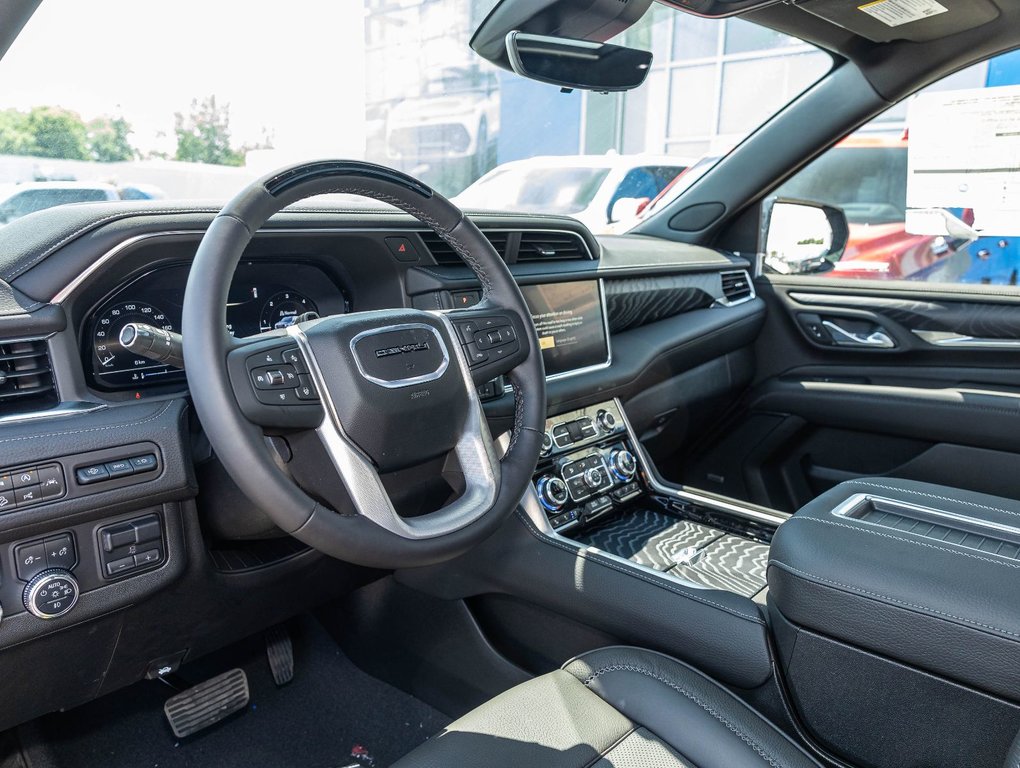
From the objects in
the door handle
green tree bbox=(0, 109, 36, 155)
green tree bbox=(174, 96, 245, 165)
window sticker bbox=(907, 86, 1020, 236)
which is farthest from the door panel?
green tree bbox=(0, 109, 36, 155)

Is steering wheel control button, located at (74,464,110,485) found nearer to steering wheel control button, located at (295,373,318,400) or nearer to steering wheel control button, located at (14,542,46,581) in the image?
steering wheel control button, located at (14,542,46,581)

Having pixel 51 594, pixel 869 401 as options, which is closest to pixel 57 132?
pixel 51 594

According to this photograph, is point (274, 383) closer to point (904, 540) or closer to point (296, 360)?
point (296, 360)

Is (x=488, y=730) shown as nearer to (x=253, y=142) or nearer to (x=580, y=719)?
(x=580, y=719)

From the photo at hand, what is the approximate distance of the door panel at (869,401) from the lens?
244 centimetres

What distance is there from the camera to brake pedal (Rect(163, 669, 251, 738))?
1912mm

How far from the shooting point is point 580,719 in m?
1.15

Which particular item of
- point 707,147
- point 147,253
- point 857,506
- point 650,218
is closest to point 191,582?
point 147,253

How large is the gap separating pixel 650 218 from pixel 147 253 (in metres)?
2.03

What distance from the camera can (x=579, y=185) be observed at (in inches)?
102

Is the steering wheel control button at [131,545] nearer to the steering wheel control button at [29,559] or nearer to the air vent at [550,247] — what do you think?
the steering wheel control button at [29,559]

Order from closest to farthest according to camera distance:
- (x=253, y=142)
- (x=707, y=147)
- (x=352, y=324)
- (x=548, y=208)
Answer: (x=352, y=324) < (x=253, y=142) < (x=548, y=208) < (x=707, y=147)

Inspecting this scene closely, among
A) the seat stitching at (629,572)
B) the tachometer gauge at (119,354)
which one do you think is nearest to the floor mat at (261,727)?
the seat stitching at (629,572)

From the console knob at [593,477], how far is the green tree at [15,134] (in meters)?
1.30
